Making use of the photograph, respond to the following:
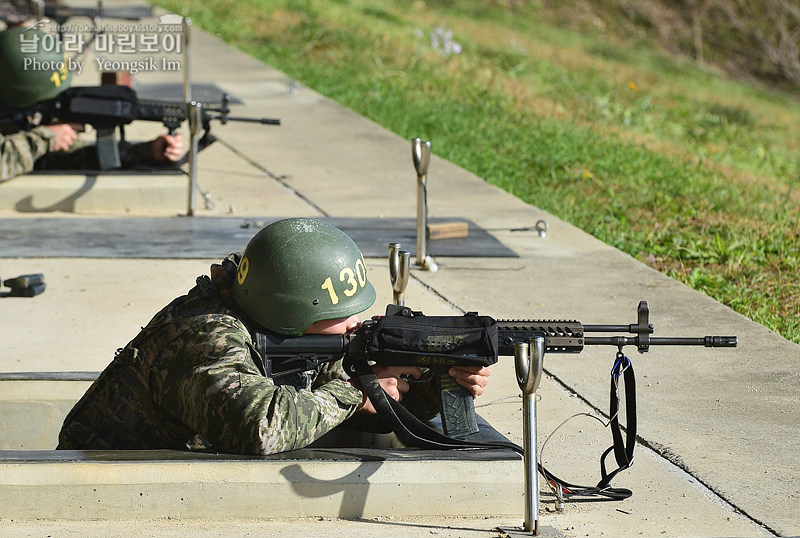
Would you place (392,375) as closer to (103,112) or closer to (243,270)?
(243,270)

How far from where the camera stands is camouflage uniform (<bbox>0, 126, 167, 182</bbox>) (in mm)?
8859

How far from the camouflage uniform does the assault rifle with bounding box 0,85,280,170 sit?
0.12m

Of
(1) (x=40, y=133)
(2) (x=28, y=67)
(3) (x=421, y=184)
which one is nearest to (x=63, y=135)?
(1) (x=40, y=133)

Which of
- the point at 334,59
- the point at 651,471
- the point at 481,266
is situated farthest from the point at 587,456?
the point at 334,59

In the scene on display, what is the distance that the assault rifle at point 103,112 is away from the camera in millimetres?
8898

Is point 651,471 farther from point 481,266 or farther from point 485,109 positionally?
point 485,109

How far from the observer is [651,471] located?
4605mm

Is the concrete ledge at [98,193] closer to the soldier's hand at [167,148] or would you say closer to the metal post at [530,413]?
the soldier's hand at [167,148]

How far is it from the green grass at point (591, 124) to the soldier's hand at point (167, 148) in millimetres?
3084

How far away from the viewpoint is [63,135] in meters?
9.20

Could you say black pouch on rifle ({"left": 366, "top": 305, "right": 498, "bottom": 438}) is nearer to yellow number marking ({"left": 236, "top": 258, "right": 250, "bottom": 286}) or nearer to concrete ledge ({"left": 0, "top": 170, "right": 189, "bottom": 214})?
yellow number marking ({"left": 236, "top": 258, "right": 250, "bottom": 286})

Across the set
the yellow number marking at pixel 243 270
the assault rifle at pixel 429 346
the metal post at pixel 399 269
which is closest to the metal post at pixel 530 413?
the assault rifle at pixel 429 346

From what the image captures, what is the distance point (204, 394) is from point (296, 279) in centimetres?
46

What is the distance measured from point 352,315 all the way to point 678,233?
5764 mm
